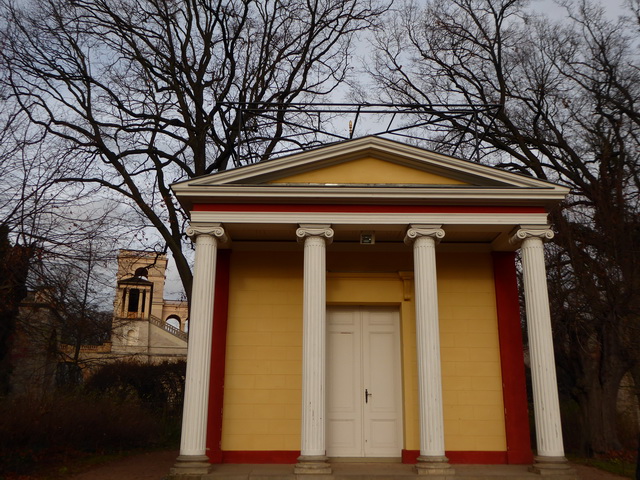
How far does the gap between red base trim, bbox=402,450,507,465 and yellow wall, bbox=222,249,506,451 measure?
0.10 metres

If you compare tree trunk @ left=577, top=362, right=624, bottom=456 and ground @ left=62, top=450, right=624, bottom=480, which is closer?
ground @ left=62, top=450, right=624, bottom=480

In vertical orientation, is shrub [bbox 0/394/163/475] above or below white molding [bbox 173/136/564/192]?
below

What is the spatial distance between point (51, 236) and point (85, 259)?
3.23 feet

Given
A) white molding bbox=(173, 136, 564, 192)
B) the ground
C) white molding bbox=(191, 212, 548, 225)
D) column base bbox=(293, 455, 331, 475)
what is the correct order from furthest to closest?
the ground < white molding bbox=(173, 136, 564, 192) < white molding bbox=(191, 212, 548, 225) < column base bbox=(293, 455, 331, 475)

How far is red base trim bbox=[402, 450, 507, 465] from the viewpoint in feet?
34.4

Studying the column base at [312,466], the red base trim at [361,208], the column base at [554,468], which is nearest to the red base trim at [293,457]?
the column base at [554,468]

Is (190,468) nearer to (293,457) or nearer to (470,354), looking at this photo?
(293,457)

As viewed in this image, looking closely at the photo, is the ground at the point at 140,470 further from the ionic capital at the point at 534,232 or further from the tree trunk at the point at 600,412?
the ionic capital at the point at 534,232

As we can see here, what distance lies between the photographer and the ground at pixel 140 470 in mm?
10922

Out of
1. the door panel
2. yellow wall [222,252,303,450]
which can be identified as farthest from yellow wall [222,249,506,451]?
the door panel

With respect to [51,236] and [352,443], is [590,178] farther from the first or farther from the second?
[51,236]

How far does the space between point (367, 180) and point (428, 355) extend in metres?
3.41

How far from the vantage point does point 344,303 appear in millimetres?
11484

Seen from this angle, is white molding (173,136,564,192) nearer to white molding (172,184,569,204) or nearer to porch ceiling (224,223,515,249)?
white molding (172,184,569,204)
